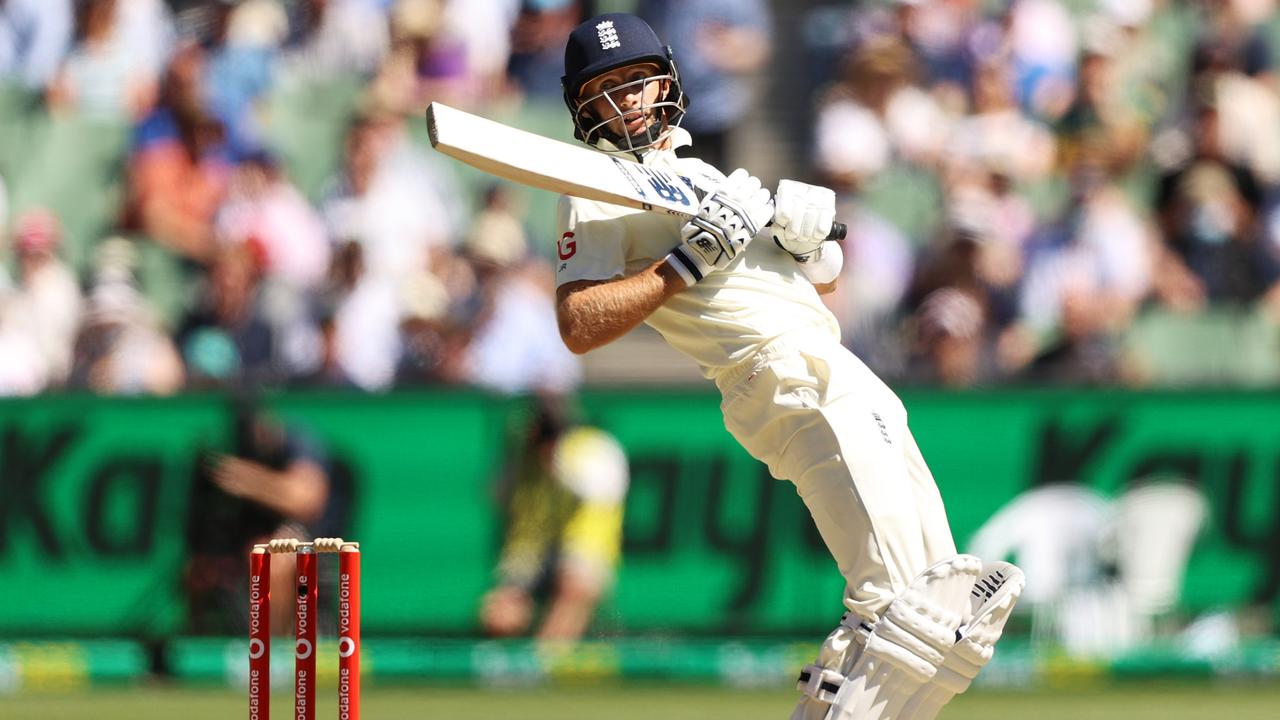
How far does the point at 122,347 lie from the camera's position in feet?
30.3

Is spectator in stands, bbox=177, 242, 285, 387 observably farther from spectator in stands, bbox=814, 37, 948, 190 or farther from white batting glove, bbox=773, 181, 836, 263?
white batting glove, bbox=773, 181, 836, 263

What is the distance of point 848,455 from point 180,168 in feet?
22.1

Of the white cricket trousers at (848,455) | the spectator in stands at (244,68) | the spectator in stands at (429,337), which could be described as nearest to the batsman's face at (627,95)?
the white cricket trousers at (848,455)

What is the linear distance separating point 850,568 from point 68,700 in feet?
15.4

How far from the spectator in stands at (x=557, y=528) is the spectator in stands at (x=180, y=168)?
237 cm

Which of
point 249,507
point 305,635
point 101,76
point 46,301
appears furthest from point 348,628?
point 101,76

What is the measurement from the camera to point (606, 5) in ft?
36.6

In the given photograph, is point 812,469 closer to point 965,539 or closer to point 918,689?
point 918,689

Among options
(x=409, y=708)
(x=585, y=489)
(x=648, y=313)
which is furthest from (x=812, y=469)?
(x=585, y=489)

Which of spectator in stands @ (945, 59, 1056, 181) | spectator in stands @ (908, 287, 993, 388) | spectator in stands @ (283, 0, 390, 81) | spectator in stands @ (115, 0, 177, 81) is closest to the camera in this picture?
spectator in stands @ (908, 287, 993, 388)

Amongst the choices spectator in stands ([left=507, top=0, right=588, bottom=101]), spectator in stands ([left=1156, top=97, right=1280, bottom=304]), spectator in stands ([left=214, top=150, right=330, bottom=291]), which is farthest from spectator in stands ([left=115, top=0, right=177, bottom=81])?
spectator in stands ([left=1156, top=97, right=1280, bottom=304])

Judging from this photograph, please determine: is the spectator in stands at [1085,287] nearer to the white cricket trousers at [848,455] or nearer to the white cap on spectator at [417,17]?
the white cap on spectator at [417,17]

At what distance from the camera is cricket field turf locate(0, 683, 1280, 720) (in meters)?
7.21

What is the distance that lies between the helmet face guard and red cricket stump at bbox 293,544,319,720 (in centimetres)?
118
